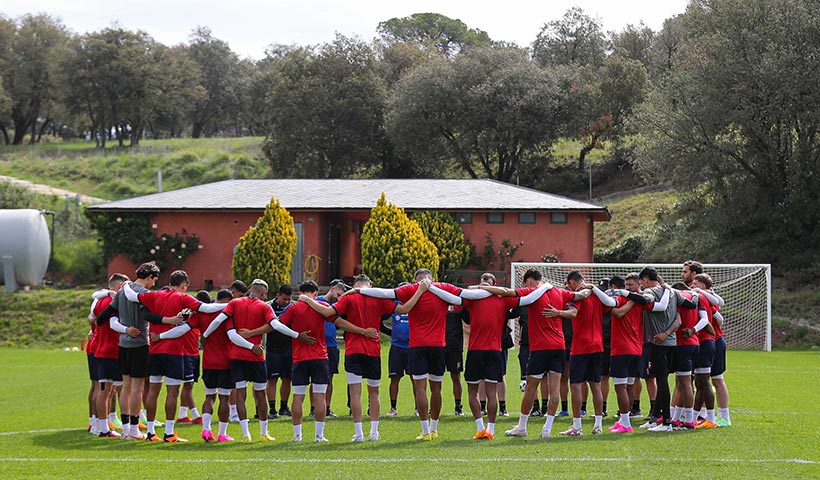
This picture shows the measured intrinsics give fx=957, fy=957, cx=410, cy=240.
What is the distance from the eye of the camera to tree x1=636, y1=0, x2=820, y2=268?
33719 mm

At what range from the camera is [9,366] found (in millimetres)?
24266

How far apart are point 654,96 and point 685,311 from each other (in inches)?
1069

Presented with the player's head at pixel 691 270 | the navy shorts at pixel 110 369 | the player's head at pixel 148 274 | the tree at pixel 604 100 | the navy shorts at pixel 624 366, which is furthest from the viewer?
the tree at pixel 604 100

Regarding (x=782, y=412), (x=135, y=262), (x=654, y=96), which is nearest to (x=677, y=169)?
(x=654, y=96)

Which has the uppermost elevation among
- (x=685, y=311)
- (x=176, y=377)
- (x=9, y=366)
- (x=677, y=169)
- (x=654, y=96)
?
(x=654, y=96)

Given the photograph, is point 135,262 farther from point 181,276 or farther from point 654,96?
point 181,276

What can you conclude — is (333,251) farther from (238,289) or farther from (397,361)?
(238,289)

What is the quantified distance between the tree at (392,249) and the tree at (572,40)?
140 ft

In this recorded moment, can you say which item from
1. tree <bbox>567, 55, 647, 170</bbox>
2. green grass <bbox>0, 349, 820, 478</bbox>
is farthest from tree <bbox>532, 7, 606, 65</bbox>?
green grass <bbox>0, 349, 820, 478</bbox>

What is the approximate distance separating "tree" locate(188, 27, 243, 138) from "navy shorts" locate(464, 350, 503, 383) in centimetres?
7840

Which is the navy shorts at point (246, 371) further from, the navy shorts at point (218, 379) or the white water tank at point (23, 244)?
the white water tank at point (23, 244)

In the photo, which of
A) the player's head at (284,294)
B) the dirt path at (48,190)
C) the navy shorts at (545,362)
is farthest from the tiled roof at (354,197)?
the navy shorts at (545,362)

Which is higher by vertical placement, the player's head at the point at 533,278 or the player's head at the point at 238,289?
the player's head at the point at 533,278

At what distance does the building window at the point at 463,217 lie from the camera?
34.8 metres
